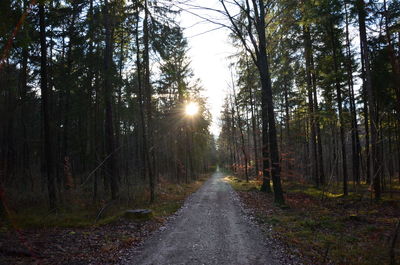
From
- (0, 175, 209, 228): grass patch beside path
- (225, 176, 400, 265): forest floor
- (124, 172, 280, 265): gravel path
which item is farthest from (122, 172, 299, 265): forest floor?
(0, 175, 209, 228): grass patch beside path

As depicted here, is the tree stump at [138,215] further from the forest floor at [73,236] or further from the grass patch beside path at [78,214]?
the grass patch beside path at [78,214]

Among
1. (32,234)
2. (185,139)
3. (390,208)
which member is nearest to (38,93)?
(185,139)

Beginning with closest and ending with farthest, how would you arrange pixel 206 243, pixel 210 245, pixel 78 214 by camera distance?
pixel 210 245 → pixel 206 243 → pixel 78 214

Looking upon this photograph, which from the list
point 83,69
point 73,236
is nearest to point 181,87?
point 83,69

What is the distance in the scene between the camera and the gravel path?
18.8 ft

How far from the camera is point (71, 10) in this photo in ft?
36.6

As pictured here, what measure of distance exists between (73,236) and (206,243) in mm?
4252

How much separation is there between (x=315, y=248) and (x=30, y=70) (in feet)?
69.3

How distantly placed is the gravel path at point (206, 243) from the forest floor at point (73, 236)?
25.3 inches

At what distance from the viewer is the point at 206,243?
6809mm

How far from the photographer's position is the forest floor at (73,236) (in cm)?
583

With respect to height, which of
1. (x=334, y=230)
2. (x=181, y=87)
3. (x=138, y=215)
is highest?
(x=181, y=87)

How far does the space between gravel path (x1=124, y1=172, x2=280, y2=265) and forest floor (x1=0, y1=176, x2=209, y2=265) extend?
2.11 ft

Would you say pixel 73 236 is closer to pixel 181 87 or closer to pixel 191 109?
pixel 181 87
